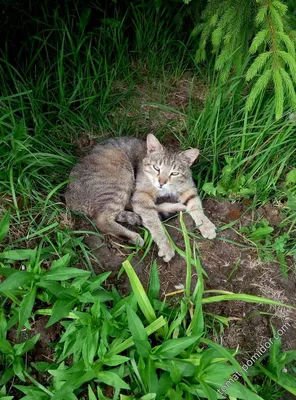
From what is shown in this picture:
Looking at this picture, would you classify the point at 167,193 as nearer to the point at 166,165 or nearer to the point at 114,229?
the point at 166,165

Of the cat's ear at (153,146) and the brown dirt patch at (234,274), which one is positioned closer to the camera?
the brown dirt patch at (234,274)

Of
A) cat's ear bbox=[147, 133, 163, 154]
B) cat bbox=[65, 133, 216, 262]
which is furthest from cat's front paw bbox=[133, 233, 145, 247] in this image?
cat's ear bbox=[147, 133, 163, 154]

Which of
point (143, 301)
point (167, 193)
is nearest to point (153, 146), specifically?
point (167, 193)

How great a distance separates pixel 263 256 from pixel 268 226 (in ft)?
0.81

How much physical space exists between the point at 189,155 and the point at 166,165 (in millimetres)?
198

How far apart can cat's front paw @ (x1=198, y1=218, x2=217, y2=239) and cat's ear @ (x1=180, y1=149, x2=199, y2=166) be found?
50 cm

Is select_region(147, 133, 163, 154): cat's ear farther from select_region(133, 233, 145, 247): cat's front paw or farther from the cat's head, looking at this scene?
select_region(133, 233, 145, 247): cat's front paw

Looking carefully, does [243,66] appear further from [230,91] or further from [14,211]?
[14,211]

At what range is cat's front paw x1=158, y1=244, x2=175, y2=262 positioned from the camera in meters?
2.57

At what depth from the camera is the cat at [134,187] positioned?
106 inches

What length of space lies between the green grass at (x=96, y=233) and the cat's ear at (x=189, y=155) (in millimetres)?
210

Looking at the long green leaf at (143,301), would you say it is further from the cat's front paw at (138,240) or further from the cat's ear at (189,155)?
the cat's ear at (189,155)

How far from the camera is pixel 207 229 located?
8.98 feet

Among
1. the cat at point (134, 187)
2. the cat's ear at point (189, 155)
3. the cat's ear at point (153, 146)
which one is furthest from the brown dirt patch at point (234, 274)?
the cat's ear at point (153, 146)
